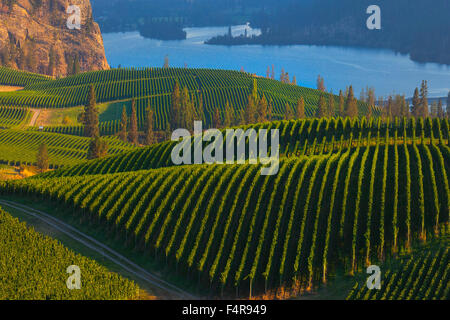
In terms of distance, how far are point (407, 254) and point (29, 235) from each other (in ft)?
91.1

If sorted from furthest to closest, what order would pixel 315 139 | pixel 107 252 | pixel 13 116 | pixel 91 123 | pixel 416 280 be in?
pixel 13 116 < pixel 91 123 < pixel 315 139 < pixel 107 252 < pixel 416 280

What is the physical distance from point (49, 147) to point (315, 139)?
206 ft

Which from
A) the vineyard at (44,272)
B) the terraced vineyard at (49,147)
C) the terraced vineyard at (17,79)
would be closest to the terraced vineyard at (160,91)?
the terraced vineyard at (17,79)

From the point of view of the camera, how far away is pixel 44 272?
137ft

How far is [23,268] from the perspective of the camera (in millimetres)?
42188

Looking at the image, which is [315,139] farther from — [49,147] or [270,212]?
[49,147]

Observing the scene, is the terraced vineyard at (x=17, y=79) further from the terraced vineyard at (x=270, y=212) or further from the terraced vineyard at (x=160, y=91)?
the terraced vineyard at (x=270, y=212)

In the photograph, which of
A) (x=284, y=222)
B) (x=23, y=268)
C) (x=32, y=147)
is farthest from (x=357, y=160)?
(x=32, y=147)

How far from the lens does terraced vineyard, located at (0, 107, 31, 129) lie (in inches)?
5638

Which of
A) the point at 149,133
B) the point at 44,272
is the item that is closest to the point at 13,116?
the point at 149,133

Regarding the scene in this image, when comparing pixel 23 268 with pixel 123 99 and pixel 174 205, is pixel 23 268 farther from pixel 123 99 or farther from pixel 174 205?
pixel 123 99

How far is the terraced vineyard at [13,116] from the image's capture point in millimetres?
143200

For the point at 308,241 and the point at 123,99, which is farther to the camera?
the point at 123,99

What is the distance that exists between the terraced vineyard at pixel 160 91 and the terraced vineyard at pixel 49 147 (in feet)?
69.7
